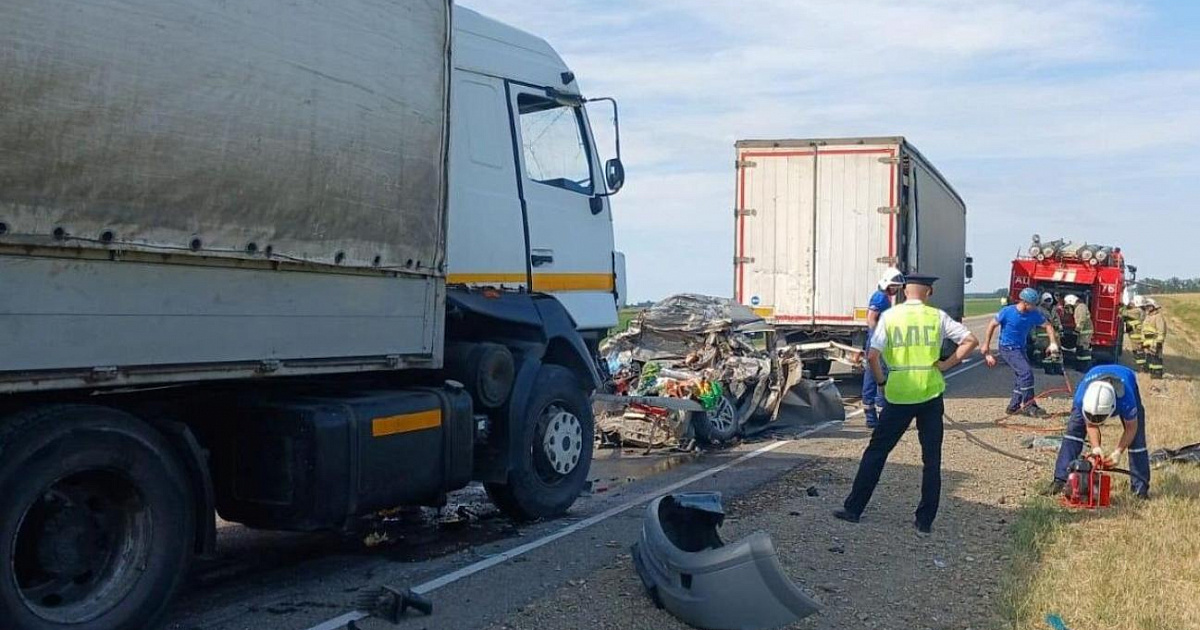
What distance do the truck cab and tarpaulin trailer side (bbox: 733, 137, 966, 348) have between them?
26.7 feet

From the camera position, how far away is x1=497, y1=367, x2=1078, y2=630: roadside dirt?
5359mm

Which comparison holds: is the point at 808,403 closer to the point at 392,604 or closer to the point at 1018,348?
the point at 1018,348

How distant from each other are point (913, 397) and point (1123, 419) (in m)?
1.91

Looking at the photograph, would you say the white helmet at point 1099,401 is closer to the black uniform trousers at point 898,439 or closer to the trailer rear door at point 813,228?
the black uniform trousers at point 898,439

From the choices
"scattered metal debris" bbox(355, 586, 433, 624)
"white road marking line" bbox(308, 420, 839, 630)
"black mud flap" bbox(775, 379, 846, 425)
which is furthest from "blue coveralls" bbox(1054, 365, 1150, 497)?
"scattered metal debris" bbox(355, 586, 433, 624)

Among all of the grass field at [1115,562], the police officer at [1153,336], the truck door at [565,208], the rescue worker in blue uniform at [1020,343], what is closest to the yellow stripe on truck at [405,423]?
the truck door at [565,208]

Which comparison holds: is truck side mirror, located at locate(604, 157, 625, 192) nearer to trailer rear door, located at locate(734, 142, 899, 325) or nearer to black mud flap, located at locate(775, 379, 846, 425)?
black mud flap, located at locate(775, 379, 846, 425)

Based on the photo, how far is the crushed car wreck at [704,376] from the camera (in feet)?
35.4

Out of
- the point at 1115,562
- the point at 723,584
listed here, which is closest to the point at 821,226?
the point at 1115,562

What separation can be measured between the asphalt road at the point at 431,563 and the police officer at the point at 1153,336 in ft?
43.1

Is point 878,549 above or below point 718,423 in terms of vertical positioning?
below

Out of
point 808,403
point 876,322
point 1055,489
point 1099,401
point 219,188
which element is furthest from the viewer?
point 808,403

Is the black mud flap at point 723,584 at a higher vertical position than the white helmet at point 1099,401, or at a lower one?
lower

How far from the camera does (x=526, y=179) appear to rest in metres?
7.53
